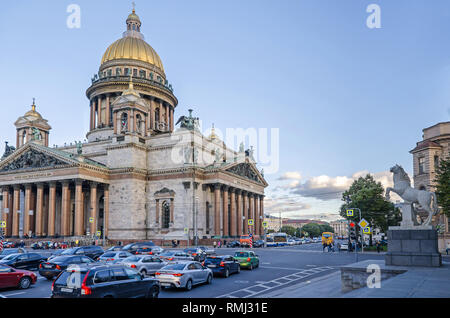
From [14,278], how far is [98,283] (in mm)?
8541

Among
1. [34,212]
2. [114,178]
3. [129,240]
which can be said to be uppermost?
[114,178]

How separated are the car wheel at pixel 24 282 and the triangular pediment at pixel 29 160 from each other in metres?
43.1

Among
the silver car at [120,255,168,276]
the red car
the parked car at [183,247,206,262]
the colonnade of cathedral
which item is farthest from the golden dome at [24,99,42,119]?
the red car

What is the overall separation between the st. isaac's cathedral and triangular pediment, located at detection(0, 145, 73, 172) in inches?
6.2

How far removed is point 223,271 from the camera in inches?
1032

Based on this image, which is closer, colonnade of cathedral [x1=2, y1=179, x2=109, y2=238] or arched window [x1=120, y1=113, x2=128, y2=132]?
colonnade of cathedral [x1=2, y1=179, x2=109, y2=238]

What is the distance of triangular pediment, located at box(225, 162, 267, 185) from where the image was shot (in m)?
73.0

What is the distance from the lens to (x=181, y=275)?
66.4 feet

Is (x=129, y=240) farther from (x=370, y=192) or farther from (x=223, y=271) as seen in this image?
(x=223, y=271)

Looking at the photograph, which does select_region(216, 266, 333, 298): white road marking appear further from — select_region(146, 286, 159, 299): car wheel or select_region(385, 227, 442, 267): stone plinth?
select_region(385, 227, 442, 267): stone plinth

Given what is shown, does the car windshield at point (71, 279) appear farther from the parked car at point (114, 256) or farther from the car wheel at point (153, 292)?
the parked car at point (114, 256)
